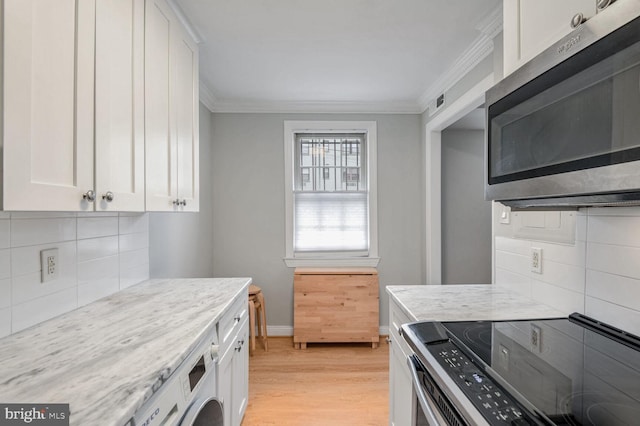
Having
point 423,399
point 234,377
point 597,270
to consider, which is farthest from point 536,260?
point 234,377

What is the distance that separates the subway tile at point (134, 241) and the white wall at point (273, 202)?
4.88ft

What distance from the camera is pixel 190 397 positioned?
3.42 ft

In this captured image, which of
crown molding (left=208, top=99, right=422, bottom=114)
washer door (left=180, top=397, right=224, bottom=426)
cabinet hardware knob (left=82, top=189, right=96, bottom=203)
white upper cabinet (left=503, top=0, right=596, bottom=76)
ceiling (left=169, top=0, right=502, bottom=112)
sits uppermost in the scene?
ceiling (left=169, top=0, right=502, bottom=112)

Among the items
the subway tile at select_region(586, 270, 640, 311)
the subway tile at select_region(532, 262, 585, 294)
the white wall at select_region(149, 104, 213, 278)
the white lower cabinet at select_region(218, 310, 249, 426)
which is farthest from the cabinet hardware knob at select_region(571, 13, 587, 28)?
the white wall at select_region(149, 104, 213, 278)

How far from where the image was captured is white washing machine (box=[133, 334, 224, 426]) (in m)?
0.83

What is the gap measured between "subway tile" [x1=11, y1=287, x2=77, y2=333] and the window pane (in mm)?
2330

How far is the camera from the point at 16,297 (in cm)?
107

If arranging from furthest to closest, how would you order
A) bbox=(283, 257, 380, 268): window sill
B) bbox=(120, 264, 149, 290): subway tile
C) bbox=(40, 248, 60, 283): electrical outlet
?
bbox=(283, 257, 380, 268): window sill, bbox=(120, 264, 149, 290): subway tile, bbox=(40, 248, 60, 283): electrical outlet

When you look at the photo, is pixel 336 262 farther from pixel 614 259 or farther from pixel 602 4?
pixel 602 4

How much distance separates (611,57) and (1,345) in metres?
1.76

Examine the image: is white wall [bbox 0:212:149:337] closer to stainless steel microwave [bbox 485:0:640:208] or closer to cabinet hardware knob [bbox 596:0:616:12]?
stainless steel microwave [bbox 485:0:640:208]

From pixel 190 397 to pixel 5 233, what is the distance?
0.80 meters

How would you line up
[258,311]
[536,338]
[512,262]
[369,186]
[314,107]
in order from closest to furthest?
[536,338] < [512,262] < [258,311] < [314,107] < [369,186]

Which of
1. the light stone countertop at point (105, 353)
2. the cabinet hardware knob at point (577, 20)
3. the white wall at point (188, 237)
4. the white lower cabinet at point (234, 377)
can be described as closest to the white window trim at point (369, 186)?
the white wall at point (188, 237)
